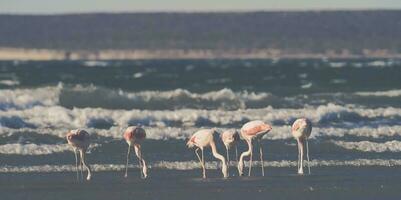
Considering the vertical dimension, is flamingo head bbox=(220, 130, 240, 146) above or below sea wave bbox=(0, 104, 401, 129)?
below

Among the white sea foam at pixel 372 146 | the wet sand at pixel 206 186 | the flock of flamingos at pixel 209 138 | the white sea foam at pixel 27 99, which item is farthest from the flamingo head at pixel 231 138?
the white sea foam at pixel 27 99

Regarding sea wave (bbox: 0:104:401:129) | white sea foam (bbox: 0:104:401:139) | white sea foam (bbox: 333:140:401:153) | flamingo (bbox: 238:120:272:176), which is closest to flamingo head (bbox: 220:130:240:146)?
flamingo (bbox: 238:120:272:176)

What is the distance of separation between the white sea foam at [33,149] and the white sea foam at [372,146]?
453 cm

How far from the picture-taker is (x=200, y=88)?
5012 centimetres

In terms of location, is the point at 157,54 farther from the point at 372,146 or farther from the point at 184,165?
the point at 184,165

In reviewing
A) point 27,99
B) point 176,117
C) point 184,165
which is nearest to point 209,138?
point 184,165

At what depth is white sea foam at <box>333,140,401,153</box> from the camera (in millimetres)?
25234

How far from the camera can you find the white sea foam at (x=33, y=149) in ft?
79.8

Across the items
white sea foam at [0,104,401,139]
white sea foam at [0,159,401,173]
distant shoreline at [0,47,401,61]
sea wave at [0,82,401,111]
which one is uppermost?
distant shoreline at [0,47,401,61]

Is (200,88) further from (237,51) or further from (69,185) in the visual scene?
(237,51)

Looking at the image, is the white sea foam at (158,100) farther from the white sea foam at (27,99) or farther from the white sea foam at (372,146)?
the white sea foam at (372,146)

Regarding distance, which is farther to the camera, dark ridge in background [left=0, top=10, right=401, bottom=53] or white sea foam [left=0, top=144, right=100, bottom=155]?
dark ridge in background [left=0, top=10, right=401, bottom=53]

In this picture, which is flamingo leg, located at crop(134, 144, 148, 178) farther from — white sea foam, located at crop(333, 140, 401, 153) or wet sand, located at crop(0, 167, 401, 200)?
white sea foam, located at crop(333, 140, 401, 153)

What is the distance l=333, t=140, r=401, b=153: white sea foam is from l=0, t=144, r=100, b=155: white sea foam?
4529 mm
